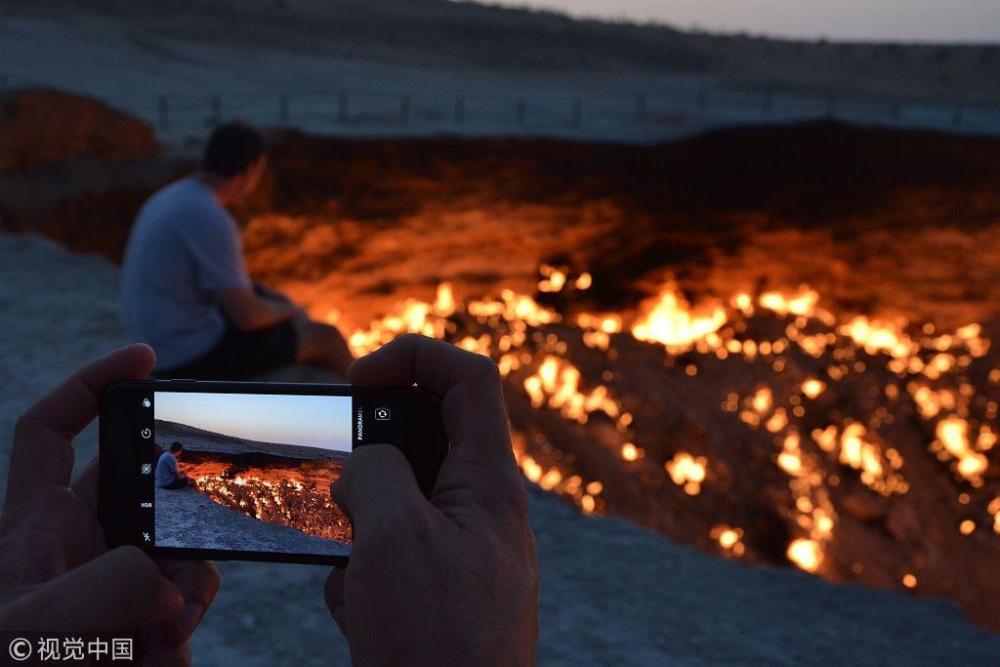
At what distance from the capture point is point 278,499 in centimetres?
163

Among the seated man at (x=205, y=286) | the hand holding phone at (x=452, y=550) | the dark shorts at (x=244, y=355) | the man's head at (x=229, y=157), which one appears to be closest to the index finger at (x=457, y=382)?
the hand holding phone at (x=452, y=550)

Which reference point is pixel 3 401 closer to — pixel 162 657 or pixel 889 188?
pixel 162 657

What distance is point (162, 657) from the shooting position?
1.51 m

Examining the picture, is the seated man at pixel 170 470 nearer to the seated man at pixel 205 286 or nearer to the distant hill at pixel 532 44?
the seated man at pixel 205 286

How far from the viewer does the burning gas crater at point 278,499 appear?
5.17ft

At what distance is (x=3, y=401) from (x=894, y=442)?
8472 mm

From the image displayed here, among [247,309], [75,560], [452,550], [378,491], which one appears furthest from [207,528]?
[247,309]

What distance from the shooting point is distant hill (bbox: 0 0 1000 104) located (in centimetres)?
3044

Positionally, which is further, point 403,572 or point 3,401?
point 3,401

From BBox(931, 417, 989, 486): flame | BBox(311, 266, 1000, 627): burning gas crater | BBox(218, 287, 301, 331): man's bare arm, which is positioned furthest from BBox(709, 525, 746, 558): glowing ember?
BBox(218, 287, 301, 331): man's bare arm

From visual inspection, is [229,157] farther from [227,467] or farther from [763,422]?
[763,422]

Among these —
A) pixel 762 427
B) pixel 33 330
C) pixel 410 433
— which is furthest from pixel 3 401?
pixel 762 427

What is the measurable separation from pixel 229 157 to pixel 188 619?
9.98ft

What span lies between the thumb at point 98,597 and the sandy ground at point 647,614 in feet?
4.31
